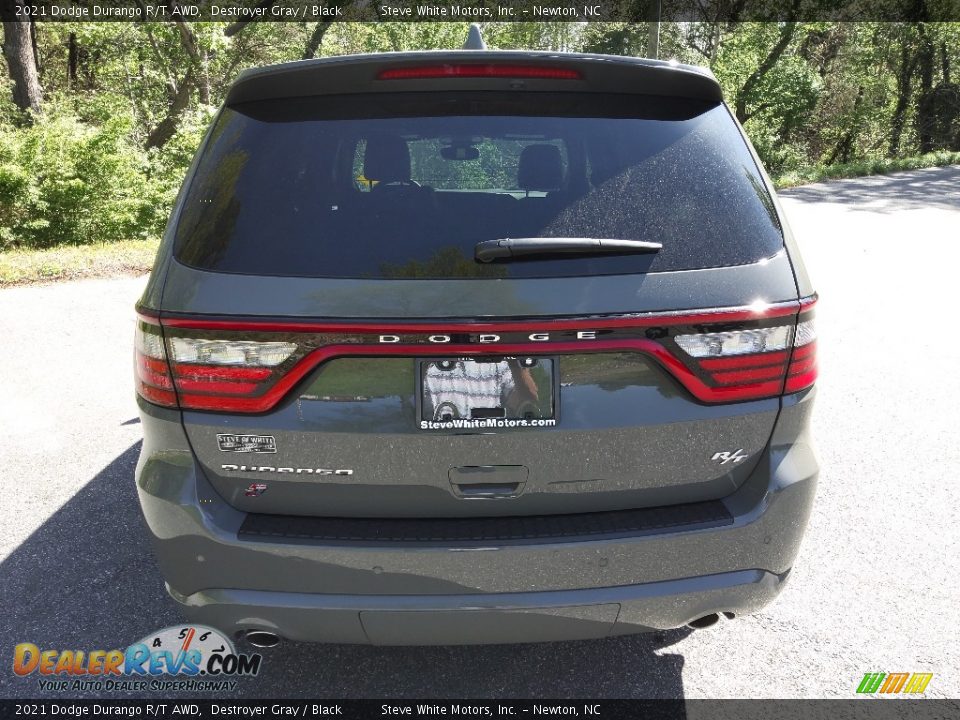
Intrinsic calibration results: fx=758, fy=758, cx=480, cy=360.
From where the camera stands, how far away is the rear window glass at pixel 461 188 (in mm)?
1901

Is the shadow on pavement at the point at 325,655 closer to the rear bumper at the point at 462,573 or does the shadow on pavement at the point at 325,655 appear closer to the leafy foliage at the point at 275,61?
the rear bumper at the point at 462,573

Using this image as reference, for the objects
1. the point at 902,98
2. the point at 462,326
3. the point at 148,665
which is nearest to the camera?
the point at 462,326

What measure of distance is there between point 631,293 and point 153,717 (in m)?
1.99

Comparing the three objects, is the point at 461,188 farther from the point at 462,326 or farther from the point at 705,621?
the point at 705,621

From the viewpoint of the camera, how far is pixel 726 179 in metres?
2.09

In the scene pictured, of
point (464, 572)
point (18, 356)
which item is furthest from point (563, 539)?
point (18, 356)

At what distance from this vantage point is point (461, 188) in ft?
7.07

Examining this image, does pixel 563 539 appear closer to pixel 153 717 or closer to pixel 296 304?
pixel 296 304

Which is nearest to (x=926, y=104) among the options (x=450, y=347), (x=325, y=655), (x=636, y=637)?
(x=636, y=637)

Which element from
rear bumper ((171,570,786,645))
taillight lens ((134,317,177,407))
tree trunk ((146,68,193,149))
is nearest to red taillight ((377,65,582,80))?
taillight lens ((134,317,177,407))

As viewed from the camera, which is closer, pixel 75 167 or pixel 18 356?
pixel 18 356

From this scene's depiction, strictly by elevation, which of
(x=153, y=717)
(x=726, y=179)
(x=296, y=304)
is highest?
(x=726, y=179)

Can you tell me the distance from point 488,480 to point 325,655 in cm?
118

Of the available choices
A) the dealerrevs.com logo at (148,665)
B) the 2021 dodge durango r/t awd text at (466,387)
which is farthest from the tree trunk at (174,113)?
the 2021 dodge durango r/t awd text at (466,387)
